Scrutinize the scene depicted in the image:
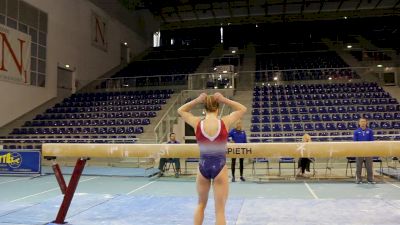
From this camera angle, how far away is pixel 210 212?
593 centimetres

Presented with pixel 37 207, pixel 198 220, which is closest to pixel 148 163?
pixel 37 207

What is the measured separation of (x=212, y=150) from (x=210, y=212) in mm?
2367

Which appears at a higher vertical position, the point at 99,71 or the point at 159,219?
the point at 99,71

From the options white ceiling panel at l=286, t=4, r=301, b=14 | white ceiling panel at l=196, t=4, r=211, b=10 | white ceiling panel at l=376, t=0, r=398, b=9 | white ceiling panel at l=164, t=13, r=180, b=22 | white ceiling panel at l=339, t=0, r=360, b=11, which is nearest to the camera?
white ceiling panel at l=376, t=0, r=398, b=9

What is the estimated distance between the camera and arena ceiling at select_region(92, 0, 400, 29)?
93.9ft

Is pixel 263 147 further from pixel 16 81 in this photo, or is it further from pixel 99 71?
pixel 99 71

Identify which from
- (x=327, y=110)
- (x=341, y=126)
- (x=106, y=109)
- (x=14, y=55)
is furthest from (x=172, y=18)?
(x=341, y=126)

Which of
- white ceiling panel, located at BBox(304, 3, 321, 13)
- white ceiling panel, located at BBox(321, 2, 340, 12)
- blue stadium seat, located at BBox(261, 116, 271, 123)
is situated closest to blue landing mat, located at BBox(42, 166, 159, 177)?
blue stadium seat, located at BBox(261, 116, 271, 123)

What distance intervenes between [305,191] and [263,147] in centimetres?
400

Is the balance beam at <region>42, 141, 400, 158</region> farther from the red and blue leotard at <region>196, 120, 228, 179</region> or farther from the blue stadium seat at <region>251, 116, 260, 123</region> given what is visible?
the blue stadium seat at <region>251, 116, 260, 123</region>

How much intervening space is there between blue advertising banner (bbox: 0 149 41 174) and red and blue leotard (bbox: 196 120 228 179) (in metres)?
9.63

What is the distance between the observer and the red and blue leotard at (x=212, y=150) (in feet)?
12.6

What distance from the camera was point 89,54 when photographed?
79.1ft

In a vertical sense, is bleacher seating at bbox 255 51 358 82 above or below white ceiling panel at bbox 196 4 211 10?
below
